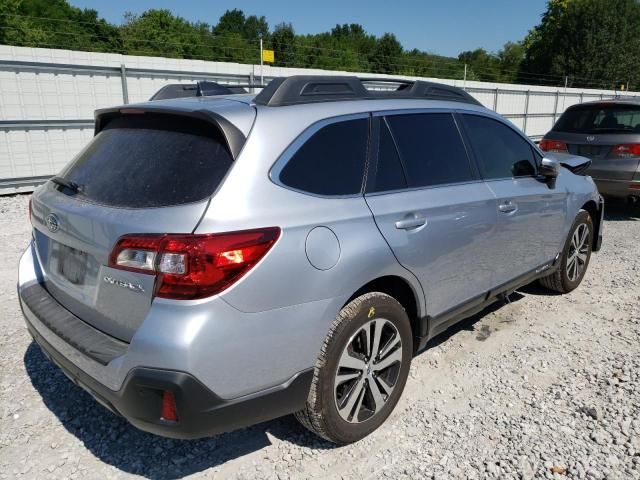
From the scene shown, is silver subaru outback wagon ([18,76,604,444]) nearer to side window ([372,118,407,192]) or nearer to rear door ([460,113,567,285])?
side window ([372,118,407,192])

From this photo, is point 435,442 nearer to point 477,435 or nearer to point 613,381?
point 477,435

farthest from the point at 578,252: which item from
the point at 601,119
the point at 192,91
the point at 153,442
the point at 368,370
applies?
the point at 153,442

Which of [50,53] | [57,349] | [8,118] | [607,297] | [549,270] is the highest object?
[50,53]

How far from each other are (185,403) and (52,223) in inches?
46.8

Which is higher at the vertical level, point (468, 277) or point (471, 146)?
point (471, 146)

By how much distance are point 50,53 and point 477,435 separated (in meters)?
11.1

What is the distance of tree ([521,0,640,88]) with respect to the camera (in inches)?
1998

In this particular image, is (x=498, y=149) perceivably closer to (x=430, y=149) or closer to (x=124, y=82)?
(x=430, y=149)

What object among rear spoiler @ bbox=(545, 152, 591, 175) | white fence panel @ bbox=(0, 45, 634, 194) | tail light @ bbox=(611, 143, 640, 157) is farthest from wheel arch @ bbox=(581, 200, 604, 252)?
white fence panel @ bbox=(0, 45, 634, 194)

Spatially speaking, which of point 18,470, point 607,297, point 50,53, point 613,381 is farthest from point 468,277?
point 50,53

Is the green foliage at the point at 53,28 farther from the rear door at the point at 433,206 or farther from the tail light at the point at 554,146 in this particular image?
the rear door at the point at 433,206

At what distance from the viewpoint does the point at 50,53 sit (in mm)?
10578

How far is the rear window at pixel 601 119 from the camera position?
23.4 feet

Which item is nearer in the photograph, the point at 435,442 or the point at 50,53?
A: the point at 435,442
